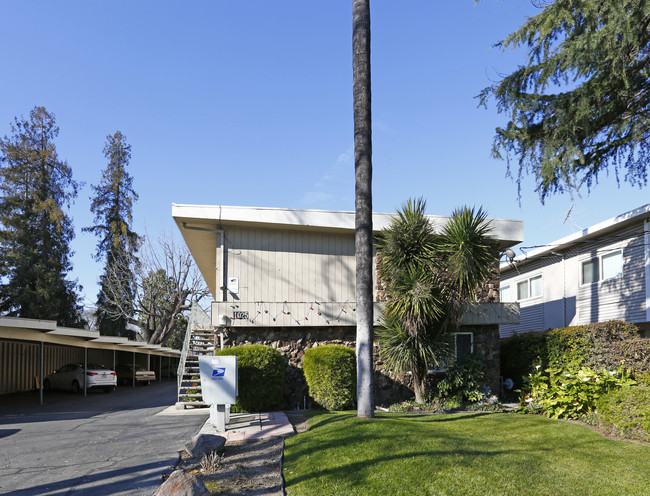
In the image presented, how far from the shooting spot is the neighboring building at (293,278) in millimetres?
12359

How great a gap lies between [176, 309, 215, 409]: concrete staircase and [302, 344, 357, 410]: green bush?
2.63 m

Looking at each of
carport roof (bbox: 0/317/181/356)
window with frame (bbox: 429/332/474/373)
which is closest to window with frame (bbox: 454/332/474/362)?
window with frame (bbox: 429/332/474/373)

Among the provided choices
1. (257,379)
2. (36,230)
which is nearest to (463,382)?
(257,379)

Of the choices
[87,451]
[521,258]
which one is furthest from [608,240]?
[87,451]

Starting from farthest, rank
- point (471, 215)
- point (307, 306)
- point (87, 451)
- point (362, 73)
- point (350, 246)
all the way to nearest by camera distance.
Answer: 1. point (350, 246)
2. point (307, 306)
3. point (471, 215)
4. point (362, 73)
5. point (87, 451)

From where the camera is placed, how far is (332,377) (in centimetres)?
1104

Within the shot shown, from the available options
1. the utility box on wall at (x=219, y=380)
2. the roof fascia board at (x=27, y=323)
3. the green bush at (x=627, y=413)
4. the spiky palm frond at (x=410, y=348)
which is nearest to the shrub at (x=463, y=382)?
the spiky palm frond at (x=410, y=348)

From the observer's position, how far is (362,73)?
880cm

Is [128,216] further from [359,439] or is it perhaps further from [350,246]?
[359,439]

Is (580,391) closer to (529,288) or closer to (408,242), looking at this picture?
(408,242)

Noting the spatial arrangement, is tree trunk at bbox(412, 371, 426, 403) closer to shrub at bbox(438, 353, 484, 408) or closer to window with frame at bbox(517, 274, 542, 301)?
shrub at bbox(438, 353, 484, 408)

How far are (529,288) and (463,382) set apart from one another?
10.2m

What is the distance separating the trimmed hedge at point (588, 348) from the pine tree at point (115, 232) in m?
25.8

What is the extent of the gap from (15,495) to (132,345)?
18318 millimetres
